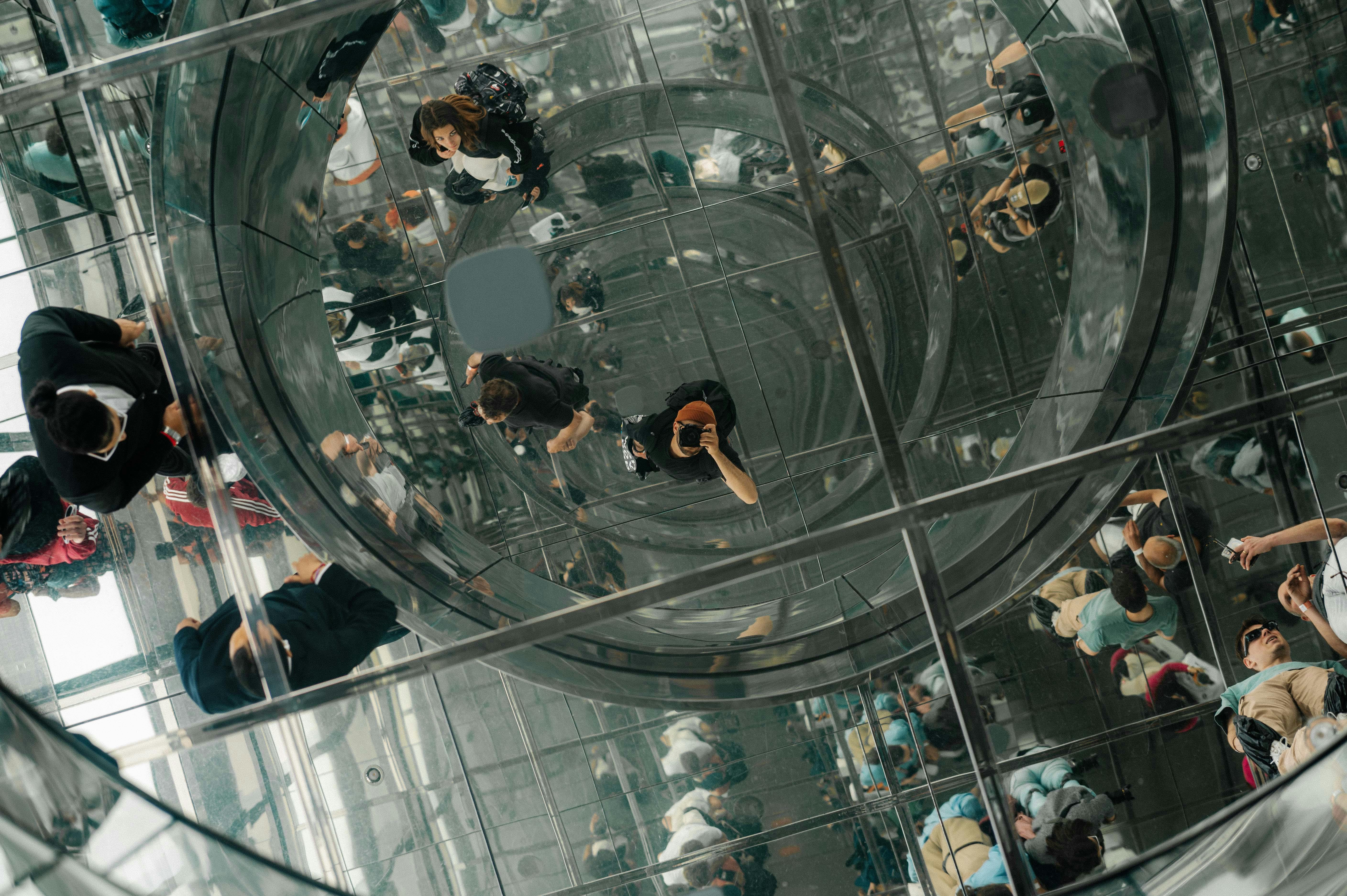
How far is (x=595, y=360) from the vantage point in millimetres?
2932

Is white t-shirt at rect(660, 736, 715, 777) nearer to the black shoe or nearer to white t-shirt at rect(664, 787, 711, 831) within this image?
white t-shirt at rect(664, 787, 711, 831)

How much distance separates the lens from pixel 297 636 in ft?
6.79

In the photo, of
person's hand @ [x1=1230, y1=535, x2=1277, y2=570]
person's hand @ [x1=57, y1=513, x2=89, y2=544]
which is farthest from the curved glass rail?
person's hand @ [x1=57, y1=513, x2=89, y2=544]

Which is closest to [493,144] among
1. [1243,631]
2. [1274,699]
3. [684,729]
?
[684,729]

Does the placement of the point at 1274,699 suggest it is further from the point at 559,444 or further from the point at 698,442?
the point at 559,444

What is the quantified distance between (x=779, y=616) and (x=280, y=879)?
1.57 m

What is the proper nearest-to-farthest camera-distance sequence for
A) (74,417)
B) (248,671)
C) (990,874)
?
(74,417), (248,671), (990,874)

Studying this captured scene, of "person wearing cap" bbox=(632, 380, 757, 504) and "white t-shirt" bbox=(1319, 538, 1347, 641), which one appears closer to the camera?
"white t-shirt" bbox=(1319, 538, 1347, 641)

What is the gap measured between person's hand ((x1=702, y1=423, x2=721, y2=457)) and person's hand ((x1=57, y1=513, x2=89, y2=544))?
1.86 meters

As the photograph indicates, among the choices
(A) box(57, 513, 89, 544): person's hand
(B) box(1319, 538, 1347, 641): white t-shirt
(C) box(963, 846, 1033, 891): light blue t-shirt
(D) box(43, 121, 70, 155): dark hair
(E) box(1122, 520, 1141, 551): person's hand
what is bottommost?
(C) box(963, 846, 1033, 891): light blue t-shirt

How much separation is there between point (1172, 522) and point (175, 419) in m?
2.81

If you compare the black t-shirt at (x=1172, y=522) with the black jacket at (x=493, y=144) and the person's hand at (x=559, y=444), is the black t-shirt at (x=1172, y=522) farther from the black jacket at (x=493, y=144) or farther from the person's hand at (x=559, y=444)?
the black jacket at (x=493, y=144)

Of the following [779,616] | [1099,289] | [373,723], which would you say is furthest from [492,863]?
[1099,289]

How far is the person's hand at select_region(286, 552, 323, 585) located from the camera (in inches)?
88.9
